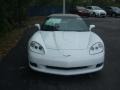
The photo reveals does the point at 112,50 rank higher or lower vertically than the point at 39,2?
higher

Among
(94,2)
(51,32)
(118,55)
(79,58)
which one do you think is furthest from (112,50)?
(94,2)

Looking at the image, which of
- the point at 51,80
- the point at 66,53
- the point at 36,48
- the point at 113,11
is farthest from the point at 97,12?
the point at 51,80

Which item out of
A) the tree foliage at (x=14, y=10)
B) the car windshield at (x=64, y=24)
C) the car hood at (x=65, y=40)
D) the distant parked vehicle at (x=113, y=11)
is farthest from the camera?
the distant parked vehicle at (x=113, y=11)

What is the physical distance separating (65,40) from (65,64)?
853mm

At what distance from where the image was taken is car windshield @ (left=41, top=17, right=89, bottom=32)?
23.9ft

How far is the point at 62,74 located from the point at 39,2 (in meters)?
27.2

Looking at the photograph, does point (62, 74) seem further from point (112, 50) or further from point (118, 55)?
point (112, 50)

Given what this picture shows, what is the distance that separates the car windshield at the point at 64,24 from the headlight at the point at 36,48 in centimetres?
124

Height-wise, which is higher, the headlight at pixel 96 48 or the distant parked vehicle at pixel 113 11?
the headlight at pixel 96 48

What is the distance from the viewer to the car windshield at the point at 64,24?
7.28 metres

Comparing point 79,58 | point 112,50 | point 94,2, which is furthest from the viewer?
point 94,2

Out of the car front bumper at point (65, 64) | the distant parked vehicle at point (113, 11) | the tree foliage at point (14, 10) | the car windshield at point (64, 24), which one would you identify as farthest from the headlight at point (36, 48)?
the distant parked vehicle at point (113, 11)

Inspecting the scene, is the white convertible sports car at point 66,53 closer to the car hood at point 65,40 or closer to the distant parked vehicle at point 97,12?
the car hood at point 65,40

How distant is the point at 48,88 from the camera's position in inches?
210
